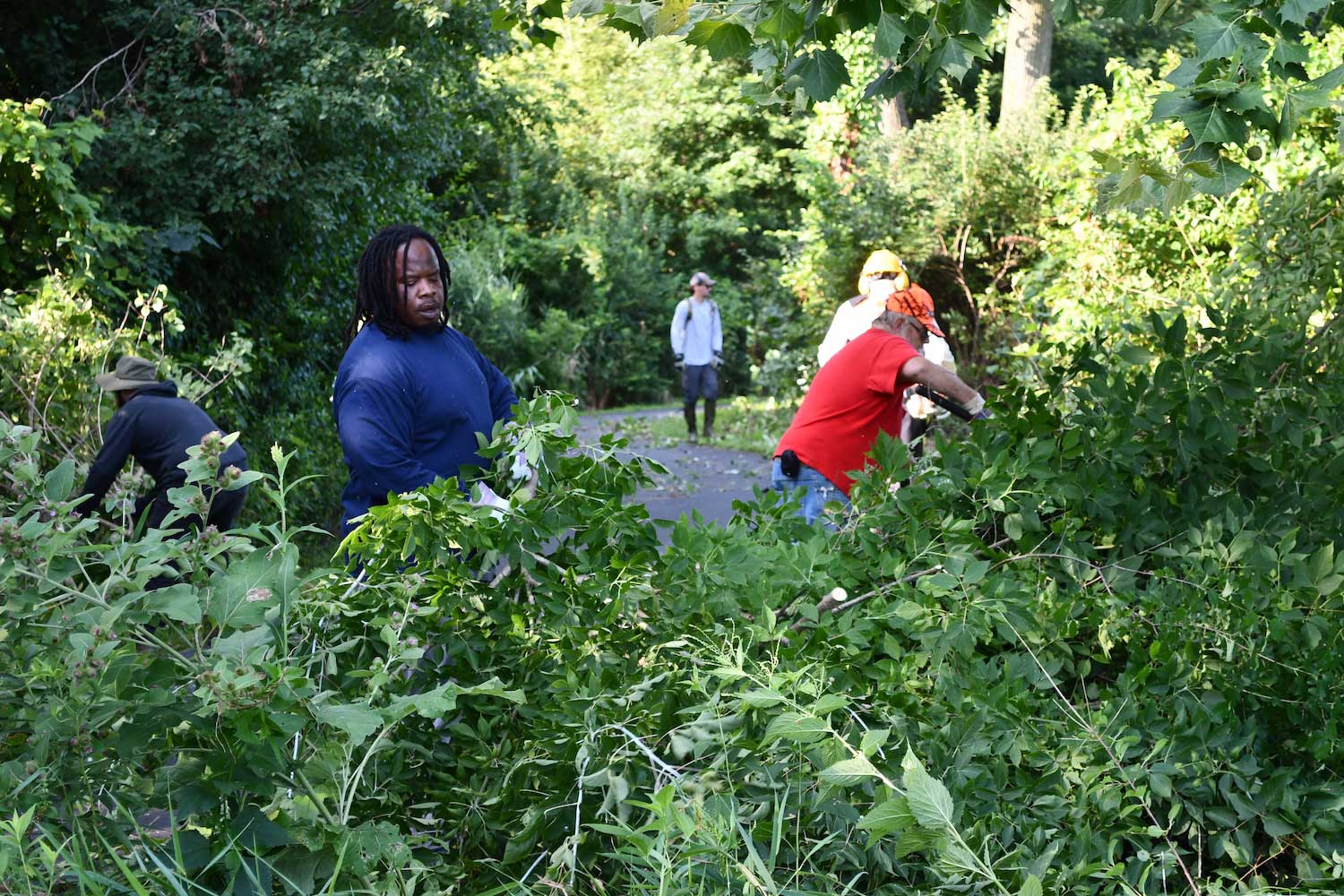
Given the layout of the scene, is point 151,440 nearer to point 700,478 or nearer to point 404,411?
point 404,411

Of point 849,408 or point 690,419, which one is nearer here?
point 849,408

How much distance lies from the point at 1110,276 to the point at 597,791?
874 cm

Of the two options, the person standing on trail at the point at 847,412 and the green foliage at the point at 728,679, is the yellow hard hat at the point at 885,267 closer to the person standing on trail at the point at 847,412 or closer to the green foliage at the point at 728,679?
the person standing on trail at the point at 847,412

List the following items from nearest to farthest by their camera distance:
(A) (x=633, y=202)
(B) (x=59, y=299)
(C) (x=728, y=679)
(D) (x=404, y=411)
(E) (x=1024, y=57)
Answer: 1. (C) (x=728, y=679)
2. (D) (x=404, y=411)
3. (B) (x=59, y=299)
4. (E) (x=1024, y=57)
5. (A) (x=633, y=202)

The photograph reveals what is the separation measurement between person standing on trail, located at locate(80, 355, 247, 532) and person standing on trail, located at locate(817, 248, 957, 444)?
3194mm

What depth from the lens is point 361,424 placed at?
4125 mm

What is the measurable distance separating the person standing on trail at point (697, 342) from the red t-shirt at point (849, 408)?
34.5 ft

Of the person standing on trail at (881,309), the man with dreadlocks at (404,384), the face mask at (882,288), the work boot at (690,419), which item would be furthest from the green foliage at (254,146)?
the work boot at (690,419)

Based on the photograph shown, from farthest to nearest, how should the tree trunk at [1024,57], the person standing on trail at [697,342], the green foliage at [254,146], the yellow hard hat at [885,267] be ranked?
the tree trunk at [1024,57] < the person standing on trail at [697,342] < the green foliage at [254,146] < the yellow hard hat at [885,267]

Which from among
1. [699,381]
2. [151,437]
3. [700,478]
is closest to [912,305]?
[151,437]

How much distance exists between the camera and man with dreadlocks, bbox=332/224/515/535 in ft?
Result: 13.5

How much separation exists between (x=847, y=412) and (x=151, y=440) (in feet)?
10.7

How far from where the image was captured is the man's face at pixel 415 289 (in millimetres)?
4398

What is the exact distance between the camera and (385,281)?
4406mm
